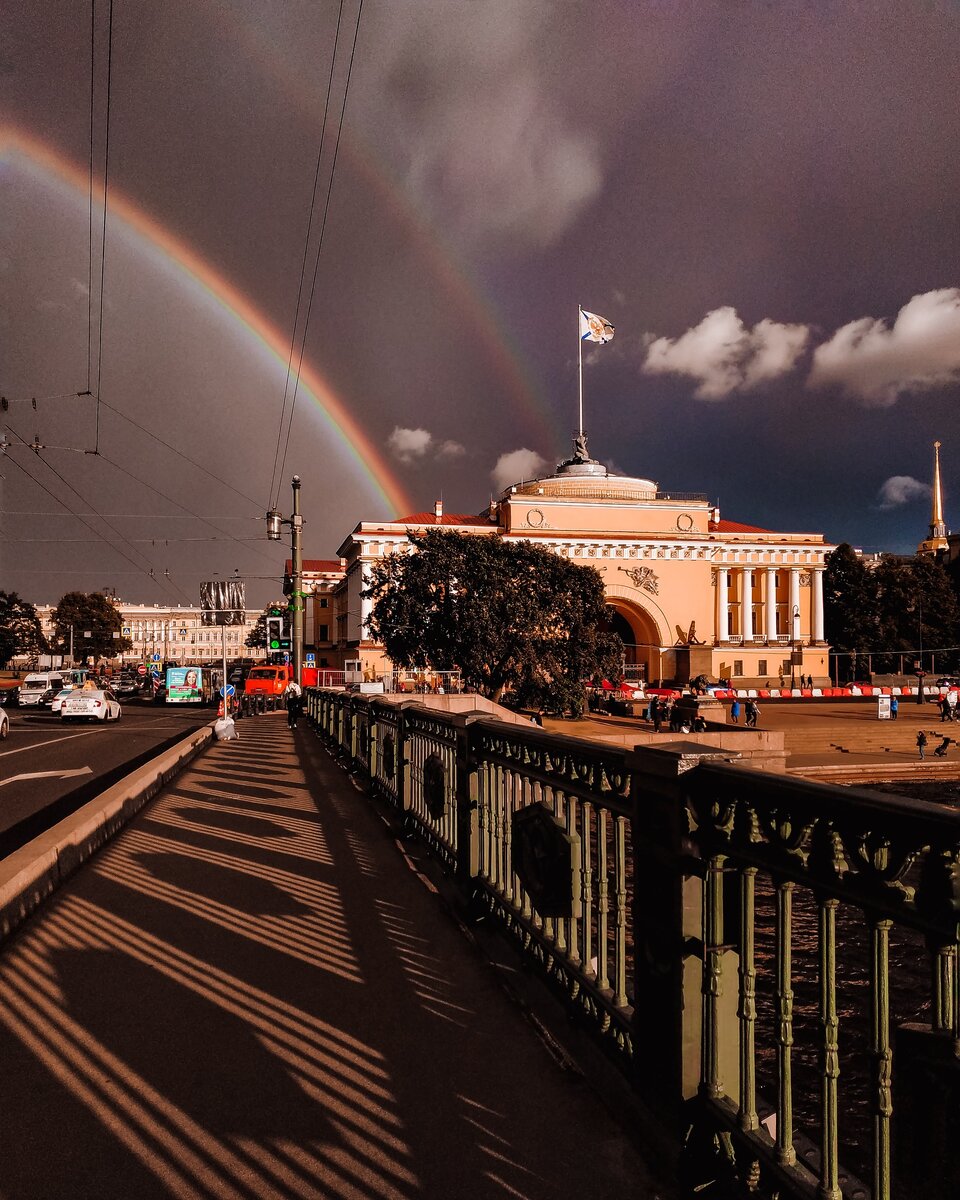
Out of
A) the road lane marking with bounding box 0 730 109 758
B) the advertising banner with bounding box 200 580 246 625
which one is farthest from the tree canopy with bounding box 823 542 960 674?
the road lane marking with bounding box 0 730 109 758

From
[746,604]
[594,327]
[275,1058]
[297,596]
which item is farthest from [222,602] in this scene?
[746,604]

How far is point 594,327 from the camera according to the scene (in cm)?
6053

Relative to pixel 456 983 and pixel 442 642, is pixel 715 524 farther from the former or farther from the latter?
pixel 456 983

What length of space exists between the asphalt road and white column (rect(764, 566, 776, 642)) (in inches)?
2207

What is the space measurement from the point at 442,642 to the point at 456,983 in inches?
1241

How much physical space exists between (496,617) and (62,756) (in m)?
20.8

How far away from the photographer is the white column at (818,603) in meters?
71.2

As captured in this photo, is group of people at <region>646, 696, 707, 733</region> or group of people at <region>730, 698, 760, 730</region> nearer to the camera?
group of people at <region>646, 696, 707, 733</region>

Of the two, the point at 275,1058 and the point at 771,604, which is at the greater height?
the point at 771,604

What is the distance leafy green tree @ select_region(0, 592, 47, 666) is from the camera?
77000 mm

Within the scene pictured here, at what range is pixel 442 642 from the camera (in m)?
35.3

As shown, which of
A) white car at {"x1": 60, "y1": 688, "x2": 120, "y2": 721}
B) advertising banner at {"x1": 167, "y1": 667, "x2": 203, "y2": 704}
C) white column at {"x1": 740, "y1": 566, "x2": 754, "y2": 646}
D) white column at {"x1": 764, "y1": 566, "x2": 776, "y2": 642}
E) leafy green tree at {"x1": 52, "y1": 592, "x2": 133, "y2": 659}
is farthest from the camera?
leafy green tree at {"x1": 52, "y1": 592, "x2": 133, "y2": 659}

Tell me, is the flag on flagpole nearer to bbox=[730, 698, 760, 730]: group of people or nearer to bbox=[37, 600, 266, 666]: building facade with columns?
bbox=[730, 698, 760, 730]: group of people

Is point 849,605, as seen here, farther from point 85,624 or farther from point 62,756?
point 85,624
